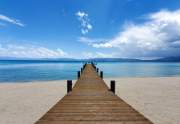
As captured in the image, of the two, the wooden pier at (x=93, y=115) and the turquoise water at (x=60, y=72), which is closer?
the wooden pier at (x=93, y=115)

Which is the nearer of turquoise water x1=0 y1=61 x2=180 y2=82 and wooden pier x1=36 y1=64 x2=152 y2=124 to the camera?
wooden pier x1=36 y1=64 x2=152 y2=124

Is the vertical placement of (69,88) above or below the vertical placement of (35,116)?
above

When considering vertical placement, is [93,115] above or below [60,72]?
above

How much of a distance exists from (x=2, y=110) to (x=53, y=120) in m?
6.49

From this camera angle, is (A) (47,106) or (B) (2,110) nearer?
(B) (2,110)

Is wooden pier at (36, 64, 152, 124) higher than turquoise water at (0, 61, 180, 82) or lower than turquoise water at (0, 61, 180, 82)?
higher

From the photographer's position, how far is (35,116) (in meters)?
9.20

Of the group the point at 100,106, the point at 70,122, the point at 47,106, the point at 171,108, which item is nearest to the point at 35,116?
the point at 47,106

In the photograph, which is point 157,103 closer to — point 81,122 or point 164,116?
point 164,116

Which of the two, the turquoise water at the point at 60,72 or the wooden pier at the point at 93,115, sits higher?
the wooden pier at the point at 93,115

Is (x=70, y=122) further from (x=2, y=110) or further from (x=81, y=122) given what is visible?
(x=2, y=110)

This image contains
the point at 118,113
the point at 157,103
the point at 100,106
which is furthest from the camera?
the point at 157,103

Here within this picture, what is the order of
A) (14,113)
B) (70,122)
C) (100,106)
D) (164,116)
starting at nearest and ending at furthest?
(70,122) < (100,106) < (164,116) < (14,113)

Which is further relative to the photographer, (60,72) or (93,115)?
(60,72)
